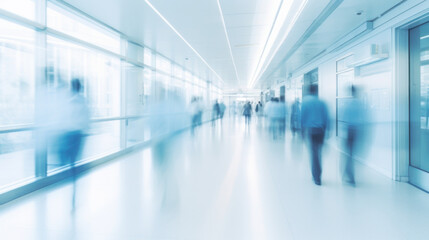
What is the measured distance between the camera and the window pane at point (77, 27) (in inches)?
195

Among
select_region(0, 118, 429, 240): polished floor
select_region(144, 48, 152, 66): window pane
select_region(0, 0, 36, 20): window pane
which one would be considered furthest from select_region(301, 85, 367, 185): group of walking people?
select_region(144, 48, 152, 66): window pane

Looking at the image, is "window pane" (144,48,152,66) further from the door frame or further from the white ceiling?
the door frame

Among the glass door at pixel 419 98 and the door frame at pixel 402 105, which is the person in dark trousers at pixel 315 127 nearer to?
the door frame at pixel 402 105

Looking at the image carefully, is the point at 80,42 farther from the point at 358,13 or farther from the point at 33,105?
the point at 358,13

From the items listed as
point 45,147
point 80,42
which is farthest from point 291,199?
point 80,42

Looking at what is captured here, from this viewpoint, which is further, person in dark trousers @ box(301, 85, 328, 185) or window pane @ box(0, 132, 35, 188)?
window pane @ box(0, 132, 35, 188)

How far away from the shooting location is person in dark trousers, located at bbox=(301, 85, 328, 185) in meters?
4.29

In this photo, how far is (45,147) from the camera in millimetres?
4477

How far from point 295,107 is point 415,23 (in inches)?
225

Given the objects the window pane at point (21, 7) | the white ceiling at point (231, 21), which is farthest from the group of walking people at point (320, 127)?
the window pane at point (21, 7)

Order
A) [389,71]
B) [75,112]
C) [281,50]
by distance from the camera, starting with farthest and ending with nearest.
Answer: [281,50] → [389,71] → [75,112]

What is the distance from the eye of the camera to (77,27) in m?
5.67

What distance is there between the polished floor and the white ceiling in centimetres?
333

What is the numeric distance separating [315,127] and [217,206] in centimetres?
228
